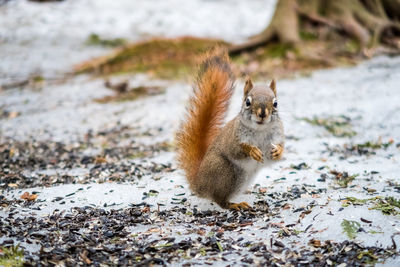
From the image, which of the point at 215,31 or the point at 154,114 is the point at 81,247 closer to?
the point at 154,114

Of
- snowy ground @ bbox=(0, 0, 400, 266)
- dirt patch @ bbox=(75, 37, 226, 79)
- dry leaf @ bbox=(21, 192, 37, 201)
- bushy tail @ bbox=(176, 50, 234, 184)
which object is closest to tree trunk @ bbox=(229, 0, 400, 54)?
snowy ground @ bbox=(0, 0, 400, 266)

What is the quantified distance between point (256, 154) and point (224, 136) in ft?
1.06

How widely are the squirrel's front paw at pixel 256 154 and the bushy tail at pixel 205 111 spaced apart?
398 millimetres

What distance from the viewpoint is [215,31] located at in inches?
394

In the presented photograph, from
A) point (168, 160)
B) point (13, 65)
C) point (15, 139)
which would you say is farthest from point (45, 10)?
point (168, 160)

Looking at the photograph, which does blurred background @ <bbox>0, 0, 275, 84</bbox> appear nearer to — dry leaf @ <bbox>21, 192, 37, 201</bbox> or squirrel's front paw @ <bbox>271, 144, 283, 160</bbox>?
dry leaf @ <bbox>21, 192, 37, 201</bbox>

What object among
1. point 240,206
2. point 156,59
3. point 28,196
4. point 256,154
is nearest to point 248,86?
point 256,154

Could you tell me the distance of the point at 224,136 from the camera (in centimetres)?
288

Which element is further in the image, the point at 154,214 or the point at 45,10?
the point at 45,10

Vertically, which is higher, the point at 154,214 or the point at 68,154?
the point at 154,214

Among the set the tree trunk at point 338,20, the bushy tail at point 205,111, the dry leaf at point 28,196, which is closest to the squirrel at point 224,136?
the bushy tail at point 205,111

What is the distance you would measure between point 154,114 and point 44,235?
296 cm

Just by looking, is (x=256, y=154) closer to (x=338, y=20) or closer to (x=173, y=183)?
(x=173, y=183)

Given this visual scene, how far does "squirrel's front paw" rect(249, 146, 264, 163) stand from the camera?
2.62m
